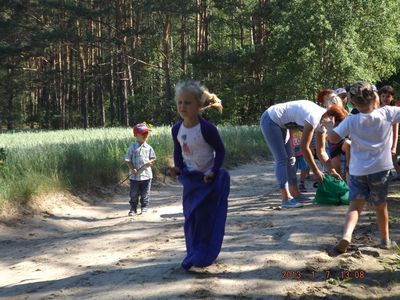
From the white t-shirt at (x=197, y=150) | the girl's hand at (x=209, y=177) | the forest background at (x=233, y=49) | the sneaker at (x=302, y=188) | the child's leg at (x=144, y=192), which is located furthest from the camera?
the forest background at (x=233, y=49)

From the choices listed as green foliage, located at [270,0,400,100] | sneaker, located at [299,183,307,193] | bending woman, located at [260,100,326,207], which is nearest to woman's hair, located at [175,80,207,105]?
bending woman, located at [260,100,326,207]

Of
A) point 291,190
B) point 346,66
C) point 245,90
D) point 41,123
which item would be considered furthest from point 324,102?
point 41,123

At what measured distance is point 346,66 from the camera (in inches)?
1193

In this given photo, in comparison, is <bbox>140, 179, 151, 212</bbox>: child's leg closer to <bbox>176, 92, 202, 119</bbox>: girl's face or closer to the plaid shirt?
the plaid shirt

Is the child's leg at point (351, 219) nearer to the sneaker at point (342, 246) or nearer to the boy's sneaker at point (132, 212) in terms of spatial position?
the sneaker at point (342, 246)

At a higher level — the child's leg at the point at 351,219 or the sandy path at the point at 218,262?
the child's leg at the point at 351,219

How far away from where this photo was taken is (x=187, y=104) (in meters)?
4.49

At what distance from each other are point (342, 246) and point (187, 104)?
1.96m

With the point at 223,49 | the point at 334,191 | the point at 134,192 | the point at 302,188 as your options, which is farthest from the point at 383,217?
the point at 223,49

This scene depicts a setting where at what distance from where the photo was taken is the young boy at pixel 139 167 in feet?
28.4

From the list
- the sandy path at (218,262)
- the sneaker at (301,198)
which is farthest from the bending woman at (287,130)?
the sandy path at (218,262)

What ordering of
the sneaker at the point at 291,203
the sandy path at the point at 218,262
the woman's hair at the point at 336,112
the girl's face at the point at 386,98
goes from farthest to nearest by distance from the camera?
the girl's face at the point at 386,98 < the sneaker at the point at 291,203 < the woman's hair at the point at 336,112 < the sandy path at the point at 218,262

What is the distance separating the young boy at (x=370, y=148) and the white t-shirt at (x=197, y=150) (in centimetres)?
135

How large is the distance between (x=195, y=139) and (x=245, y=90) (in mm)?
34524
